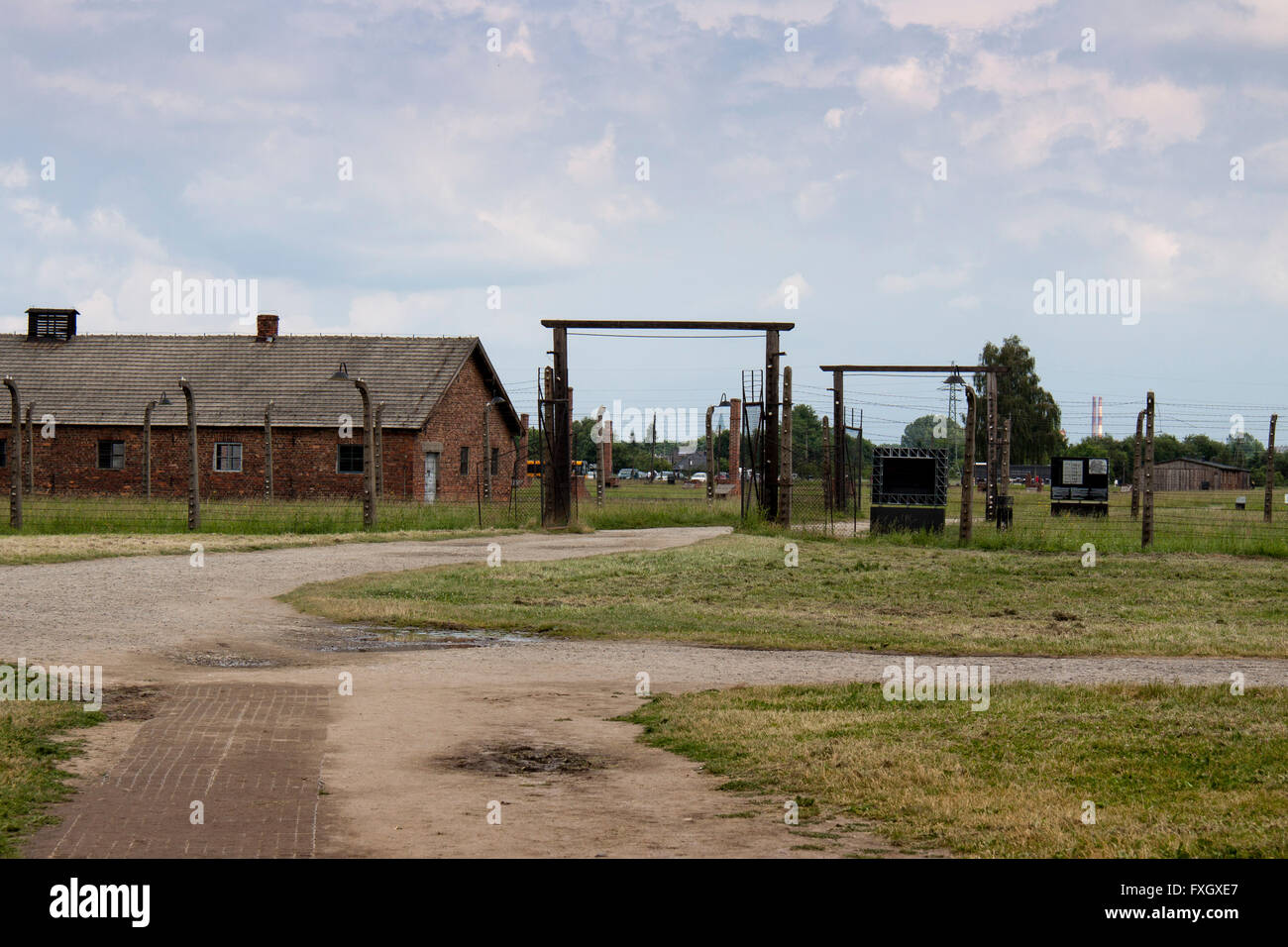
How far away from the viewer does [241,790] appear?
22.1ft

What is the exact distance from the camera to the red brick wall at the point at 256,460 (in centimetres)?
3991

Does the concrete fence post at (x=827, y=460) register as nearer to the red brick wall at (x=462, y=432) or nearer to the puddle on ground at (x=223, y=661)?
the red brick wall at (x=462, y=432)

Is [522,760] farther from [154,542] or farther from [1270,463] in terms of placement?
[1270,463]

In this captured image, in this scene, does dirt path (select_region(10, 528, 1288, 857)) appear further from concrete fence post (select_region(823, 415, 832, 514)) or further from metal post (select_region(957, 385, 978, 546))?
concrete fence post (select_region(823, 415, 832, 514))

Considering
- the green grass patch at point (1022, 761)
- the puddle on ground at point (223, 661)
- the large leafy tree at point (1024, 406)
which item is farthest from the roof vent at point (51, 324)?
the large leafy tree at point (1024, 406)

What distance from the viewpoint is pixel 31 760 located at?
7.25 meters

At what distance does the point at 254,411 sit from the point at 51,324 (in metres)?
11.1

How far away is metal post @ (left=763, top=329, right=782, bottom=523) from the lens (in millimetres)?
24609

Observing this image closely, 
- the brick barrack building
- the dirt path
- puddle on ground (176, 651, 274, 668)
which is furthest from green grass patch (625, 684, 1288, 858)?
the brick barrack building

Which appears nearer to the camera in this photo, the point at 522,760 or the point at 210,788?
the point at 210,788

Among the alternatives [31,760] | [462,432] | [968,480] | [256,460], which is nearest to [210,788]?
[31,760]

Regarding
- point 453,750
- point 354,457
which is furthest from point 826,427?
point 453,750
